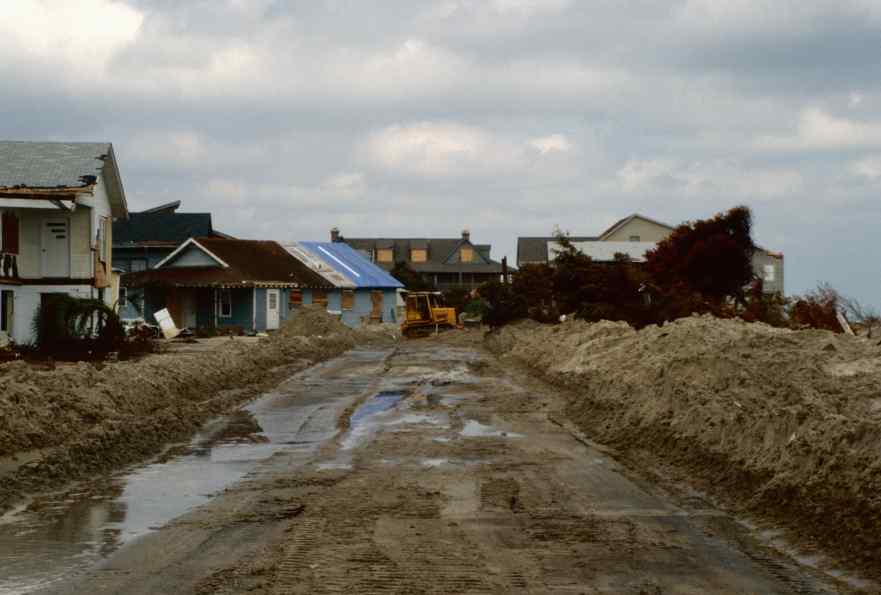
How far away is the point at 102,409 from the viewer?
16.4 m

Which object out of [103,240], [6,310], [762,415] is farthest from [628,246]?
[762,415]

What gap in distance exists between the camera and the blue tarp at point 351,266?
7288cm

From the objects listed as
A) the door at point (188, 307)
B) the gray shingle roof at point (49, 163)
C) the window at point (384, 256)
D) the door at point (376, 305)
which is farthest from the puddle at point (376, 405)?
the window at point (384, 256)

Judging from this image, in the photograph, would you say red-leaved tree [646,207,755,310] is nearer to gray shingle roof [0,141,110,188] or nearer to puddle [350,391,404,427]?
puddle [350,391,404,427]

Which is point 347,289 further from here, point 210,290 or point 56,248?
point 56,248

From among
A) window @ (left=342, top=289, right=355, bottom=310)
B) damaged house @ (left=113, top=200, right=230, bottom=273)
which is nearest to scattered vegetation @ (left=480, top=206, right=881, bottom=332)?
window @ (left=342, top=289, right=355, bottom=310)

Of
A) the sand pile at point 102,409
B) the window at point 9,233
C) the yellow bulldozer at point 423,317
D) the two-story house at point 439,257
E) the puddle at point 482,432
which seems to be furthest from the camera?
the two-story house at point 439,257

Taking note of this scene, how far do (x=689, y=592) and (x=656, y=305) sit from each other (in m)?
27.2

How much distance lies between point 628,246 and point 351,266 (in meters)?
22.5

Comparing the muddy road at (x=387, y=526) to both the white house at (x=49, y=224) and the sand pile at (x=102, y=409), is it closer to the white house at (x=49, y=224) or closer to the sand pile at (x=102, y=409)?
the sand pile at (x=102, y=409)

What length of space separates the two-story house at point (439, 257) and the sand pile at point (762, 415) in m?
91.3

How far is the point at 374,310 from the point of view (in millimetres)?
73000

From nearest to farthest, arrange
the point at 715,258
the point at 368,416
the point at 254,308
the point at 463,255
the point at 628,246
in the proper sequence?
the point at 368,416
the point at 715,258
the point at 254,308
the point at 628,246
the point at 463,255

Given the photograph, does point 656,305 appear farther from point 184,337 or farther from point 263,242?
point 263,242
